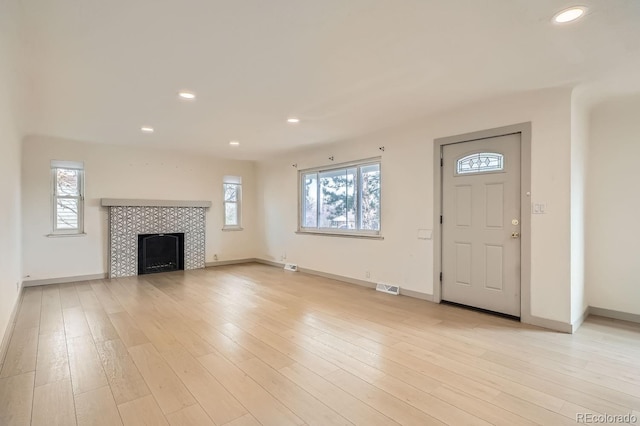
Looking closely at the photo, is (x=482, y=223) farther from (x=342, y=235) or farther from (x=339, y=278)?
(x=339, y=278)

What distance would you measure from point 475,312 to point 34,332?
4.79 m

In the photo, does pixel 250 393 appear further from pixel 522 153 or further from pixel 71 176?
pixel 71 176

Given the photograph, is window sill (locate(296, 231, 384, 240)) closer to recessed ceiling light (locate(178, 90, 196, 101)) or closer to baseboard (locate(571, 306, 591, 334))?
baseboard (locate(571, 306, 591, 334))

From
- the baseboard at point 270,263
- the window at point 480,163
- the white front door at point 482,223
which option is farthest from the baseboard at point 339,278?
the window at point 480,163

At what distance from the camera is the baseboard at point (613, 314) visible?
3.59 meters

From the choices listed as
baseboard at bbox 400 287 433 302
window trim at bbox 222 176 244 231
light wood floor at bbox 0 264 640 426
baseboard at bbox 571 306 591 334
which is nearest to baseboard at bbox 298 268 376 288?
baseboard at bbox 400 287 433 302

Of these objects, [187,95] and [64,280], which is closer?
[187,95]

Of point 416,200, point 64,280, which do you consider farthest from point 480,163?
point 64,280

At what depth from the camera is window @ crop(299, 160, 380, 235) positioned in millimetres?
5230

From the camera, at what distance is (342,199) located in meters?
5.77

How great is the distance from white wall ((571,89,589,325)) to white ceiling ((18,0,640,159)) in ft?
1.07

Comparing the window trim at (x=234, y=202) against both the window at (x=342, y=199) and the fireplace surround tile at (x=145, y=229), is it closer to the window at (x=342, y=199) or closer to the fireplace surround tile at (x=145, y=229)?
the fireplace surround tile at (x=145, y=229)

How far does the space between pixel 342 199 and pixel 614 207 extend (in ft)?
12.0

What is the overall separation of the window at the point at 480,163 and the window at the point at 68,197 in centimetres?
627
